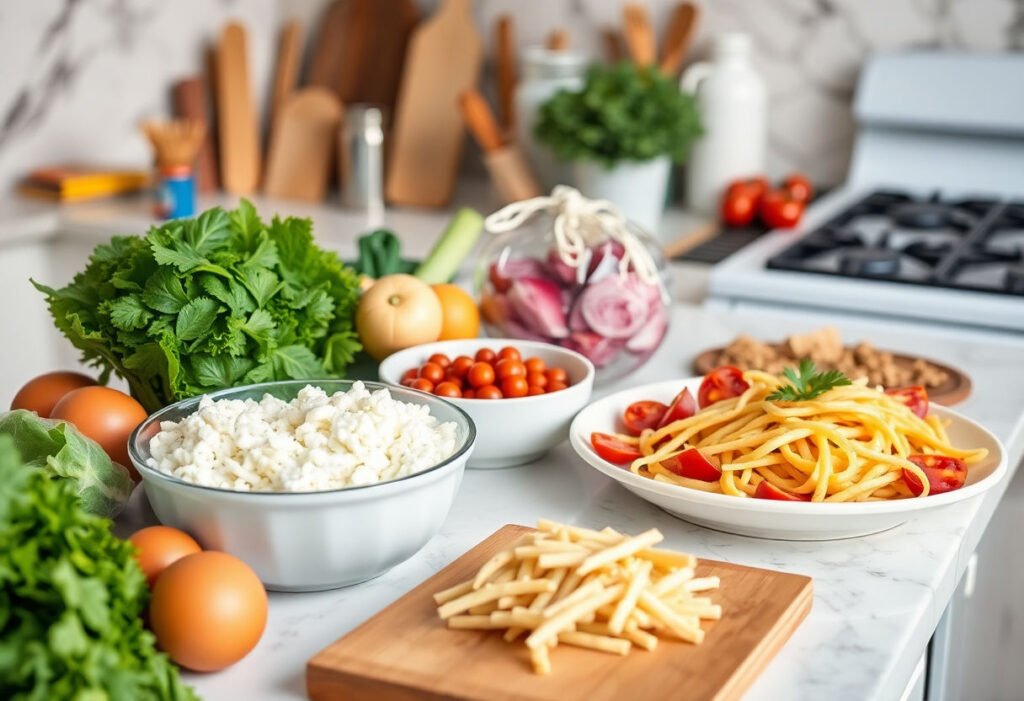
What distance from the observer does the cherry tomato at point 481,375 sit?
1225mm

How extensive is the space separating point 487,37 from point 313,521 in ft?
7.92

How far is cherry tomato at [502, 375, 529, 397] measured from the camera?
4.00ft

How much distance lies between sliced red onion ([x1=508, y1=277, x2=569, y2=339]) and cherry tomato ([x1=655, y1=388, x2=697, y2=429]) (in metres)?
0.24

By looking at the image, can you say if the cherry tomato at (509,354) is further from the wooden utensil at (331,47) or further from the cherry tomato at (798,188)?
the wooden utensil at (331,47)

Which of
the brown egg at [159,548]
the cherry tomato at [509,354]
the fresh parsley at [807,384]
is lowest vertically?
the brown egg at [159,548]

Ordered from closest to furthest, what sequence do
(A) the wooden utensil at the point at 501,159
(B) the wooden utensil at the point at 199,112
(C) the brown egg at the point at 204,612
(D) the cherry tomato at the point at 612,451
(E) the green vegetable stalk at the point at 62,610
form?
(E) the green vegetable stalk at the point at 62,610 → (C) the brown egg at the point at 204,612 → (D) the cherry tomato at the point at 612,451 → (A) the wooden utensil at the point at 501,159 → (B) the wooden utensil at the point at 199,112

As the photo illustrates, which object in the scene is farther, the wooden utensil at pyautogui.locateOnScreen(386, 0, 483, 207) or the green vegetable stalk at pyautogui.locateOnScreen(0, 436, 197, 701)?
the wooden utensil at pyautogui.locateOnScreen(386, 0, 483, 207)

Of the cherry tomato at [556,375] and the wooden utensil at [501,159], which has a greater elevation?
the wooden utensil at [501,159]

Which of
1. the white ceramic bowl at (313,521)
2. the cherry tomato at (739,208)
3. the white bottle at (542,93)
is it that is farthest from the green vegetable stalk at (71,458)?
the cherry tomato at (739,208)

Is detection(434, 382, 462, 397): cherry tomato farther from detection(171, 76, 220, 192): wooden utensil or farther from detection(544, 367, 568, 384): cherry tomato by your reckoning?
detection(171, 76, 220, 192): wooden utensil

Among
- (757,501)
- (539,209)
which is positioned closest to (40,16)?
(539,209)

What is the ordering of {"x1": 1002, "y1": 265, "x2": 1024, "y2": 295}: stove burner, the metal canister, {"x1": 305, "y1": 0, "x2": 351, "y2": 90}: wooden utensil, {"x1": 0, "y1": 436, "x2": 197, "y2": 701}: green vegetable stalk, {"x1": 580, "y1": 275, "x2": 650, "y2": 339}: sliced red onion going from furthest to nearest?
{"x1": 305, "y1": 0, "x2": 351, "y2": 90}: wooden utensil
the metal canister
{"x1": 1002, "y1": 265, "x2": 1024, "y2": 295}: stove burner
{"x1": 580, "y1": 275, "x2": 650, "y2": 339}: sliced red onion
{"x1": 0, "y1": 436, "x2": 197, "y2": 701}: green vegetable stalk

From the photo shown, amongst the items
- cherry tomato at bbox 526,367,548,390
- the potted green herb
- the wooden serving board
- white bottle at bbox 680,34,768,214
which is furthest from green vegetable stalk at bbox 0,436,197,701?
white bottle at bbox 680,34,768,214

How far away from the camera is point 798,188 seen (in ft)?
8.69
